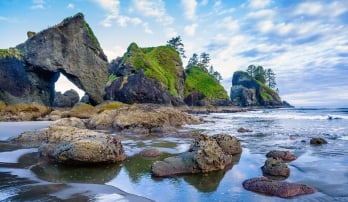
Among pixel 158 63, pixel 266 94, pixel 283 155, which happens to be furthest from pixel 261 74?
pixel 283 155

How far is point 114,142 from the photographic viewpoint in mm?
8984

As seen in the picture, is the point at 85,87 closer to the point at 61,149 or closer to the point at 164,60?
the point at 164,60

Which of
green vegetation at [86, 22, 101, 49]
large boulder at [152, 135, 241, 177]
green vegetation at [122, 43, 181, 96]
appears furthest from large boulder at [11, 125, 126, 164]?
green vegetation at [122, 43, 181, 96]

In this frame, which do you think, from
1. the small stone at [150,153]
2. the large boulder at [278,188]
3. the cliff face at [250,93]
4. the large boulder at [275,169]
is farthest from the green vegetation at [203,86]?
the large boulder at [278,188]

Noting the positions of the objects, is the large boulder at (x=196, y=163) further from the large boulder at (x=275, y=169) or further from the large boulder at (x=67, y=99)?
the large boulder at (x=67, y=99)

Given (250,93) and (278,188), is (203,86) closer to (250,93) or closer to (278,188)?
(250,93)

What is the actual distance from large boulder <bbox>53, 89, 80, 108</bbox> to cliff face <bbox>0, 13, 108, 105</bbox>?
3.28 m

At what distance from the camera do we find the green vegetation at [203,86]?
87.1 m

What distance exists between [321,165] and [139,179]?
16.4 ft

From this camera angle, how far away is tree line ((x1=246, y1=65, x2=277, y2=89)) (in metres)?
124

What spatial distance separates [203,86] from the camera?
91562 mm

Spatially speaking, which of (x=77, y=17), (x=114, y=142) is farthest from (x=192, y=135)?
(x=77, y=17)

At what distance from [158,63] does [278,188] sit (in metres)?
68.9

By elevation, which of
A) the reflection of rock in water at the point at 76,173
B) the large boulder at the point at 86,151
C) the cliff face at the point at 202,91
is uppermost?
the cliff face at the point at 202,91
